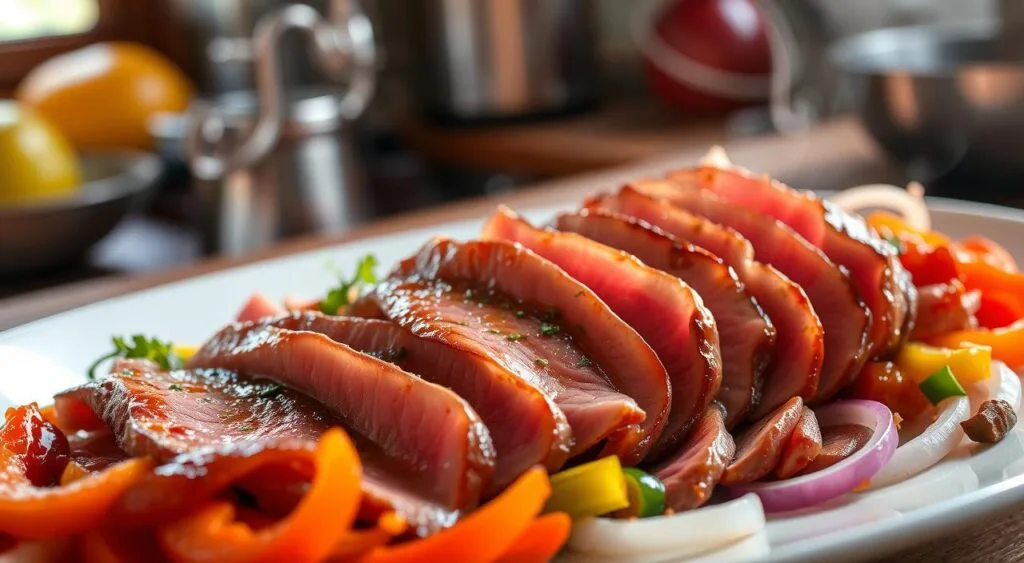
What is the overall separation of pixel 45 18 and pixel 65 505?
634 cm

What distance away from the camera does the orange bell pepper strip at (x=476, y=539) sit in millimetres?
1488

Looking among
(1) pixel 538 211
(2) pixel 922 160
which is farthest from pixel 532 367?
(2) pixel 922 160

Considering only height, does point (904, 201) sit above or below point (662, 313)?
below

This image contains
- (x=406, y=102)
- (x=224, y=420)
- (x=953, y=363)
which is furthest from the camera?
(x=406, y=102)

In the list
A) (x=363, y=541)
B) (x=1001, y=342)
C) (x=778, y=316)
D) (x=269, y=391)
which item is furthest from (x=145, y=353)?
(x=1001, y=342)

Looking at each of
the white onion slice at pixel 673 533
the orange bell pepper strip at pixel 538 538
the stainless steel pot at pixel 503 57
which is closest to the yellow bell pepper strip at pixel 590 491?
the white onion slice at pixel 673 533

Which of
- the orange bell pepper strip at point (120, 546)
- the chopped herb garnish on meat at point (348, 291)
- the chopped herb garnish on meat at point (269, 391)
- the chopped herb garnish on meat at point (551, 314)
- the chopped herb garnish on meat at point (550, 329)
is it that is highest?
the chopped herb garnish on meat at point (551, 314)

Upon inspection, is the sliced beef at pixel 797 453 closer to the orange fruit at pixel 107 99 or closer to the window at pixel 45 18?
the orange fruit at pixel 107 99

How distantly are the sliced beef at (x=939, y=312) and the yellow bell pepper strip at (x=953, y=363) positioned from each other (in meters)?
0.11

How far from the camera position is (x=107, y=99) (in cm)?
577

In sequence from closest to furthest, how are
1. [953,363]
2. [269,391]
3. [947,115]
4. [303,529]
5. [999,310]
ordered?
1. [303,529]
2. [269,391]
3. [953,363]
4. [999,310]
5. [947,115]

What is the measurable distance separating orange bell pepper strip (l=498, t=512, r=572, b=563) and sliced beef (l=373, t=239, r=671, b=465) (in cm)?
21

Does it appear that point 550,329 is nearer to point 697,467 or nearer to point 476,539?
point 697,467

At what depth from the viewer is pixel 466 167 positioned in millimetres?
6164
